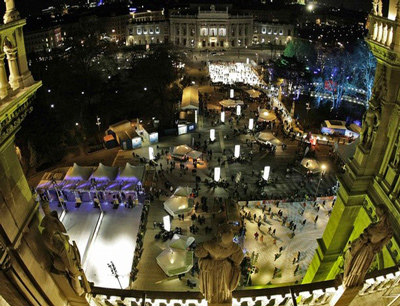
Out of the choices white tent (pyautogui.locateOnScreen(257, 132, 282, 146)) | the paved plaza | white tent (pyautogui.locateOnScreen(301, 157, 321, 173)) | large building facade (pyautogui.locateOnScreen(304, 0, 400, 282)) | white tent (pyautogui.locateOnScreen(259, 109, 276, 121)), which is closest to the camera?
large building facade (pyautogui.locateOnScreen(304, 0, 400, 282))

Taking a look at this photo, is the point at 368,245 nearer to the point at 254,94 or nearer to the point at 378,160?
the point at 378,160

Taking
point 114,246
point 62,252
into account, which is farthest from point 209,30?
point 62,252

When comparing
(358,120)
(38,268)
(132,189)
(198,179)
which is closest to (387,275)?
(38,268)

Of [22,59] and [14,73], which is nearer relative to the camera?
[14,73]

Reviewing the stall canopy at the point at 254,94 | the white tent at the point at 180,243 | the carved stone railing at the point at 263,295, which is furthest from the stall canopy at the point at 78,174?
the stall canopy at the point at 254,94

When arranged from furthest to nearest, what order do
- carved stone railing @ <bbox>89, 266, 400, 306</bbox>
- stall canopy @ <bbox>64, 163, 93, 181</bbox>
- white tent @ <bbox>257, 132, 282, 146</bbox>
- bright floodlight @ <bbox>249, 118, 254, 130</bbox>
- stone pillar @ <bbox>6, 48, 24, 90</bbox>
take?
1. bright floodlight @ <bbox>249, 118, 254, 130</bbox>
2. white tent @ <bbox>257, 132, 282, 146</bbox>
3. stall canopy @ <bbox>64, 163, 93, 181</bbox>
4. carved stone railing @ <bbox>89, 266, 400, 306</bbox>
5. stone pillar @ <bbox>6, 48, 24, 90</bbox>

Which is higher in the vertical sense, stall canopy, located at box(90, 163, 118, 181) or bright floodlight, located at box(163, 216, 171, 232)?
stall canopy, located at box(90, 163, 118, 181)

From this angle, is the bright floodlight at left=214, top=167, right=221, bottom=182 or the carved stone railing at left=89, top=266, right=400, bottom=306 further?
the bright floodlight at left=214, top=167, right=221, bottom=182

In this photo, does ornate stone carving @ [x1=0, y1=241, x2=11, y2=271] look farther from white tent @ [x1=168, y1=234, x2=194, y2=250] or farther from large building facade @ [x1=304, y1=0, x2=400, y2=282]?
white tent @ [x1=168, y1=234, x2=194, y2=250]

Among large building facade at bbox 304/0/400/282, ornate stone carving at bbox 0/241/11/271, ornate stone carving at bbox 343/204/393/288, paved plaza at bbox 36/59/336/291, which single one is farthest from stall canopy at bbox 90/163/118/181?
ornate stone carving at bbox 343/204/393/288
